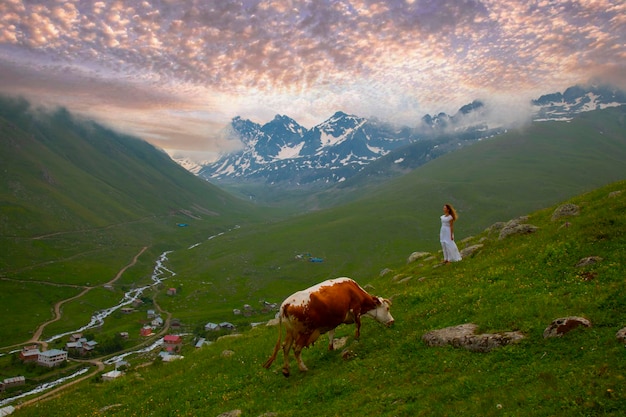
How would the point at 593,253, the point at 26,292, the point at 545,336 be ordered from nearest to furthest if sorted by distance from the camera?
the point at 545,336 < the point at 593,253 < the point at 26,292

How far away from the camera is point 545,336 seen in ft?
42.3

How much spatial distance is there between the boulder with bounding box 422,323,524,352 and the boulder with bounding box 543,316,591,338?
0.91 metres

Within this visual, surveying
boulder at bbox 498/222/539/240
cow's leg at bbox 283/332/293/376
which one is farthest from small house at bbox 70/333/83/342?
boulder at bbox 498/222/539/240

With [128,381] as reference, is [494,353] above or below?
above

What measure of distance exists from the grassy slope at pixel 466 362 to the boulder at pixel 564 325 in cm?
24

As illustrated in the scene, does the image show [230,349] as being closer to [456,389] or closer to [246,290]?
[456,389]

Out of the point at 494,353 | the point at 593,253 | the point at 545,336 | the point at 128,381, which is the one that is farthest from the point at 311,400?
the point at 128,381

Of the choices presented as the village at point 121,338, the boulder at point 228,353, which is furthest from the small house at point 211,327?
the boulder at point 228,353

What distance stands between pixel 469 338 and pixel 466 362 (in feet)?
3.99

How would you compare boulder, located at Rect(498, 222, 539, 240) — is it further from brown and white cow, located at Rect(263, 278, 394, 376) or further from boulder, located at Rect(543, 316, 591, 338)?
brown and white cow, located at Rect(263, 278, 394, 376)

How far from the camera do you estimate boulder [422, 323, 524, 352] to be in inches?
528

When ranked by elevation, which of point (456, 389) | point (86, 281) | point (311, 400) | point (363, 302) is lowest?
point (86, 281)

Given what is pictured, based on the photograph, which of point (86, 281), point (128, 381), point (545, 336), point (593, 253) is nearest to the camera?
point (545, 336)

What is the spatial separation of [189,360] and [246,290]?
177m
